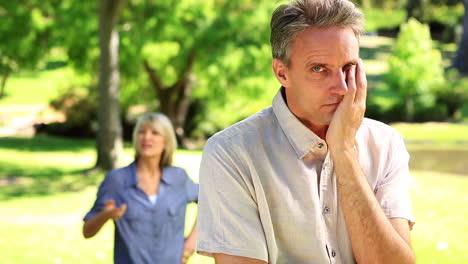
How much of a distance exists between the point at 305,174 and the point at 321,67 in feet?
1.06

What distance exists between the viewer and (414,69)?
38438 millimetres

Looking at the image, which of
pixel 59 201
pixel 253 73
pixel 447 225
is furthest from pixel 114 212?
pixel 253 73

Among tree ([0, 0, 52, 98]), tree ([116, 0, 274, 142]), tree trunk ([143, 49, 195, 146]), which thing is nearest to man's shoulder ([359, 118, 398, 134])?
tree ([116, 0, 274, 142])

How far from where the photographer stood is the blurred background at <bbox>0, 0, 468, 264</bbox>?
1027 cm

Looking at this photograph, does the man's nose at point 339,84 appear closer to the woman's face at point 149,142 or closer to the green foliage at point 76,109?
the woman's face at point 149,142

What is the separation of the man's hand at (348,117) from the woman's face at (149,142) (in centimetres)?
339

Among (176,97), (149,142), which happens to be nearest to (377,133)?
(149,142)

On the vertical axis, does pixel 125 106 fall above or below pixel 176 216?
below

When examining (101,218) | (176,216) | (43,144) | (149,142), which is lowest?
(43,144)

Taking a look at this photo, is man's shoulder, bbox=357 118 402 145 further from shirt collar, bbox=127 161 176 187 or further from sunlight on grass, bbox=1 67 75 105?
sunlight on grass, bbox=1 67 75 105

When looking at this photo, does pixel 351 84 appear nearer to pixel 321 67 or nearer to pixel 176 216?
pixel 321 67

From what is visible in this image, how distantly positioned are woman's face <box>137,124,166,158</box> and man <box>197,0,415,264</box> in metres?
3.29

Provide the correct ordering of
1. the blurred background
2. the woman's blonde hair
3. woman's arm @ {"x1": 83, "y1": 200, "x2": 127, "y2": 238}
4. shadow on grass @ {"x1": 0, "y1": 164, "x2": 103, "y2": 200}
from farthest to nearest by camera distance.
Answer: shadow on grass @ {"x1": 0, "y1": 164, "x2": 103, "y2": 200} → the blurred background → the woman's blonde hair → woman's arm @ {"x1": 83, "y1": 200, "x2": 127, "y2": 238}

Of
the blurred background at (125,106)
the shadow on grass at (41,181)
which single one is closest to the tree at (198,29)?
the blurred background at (125,106)
